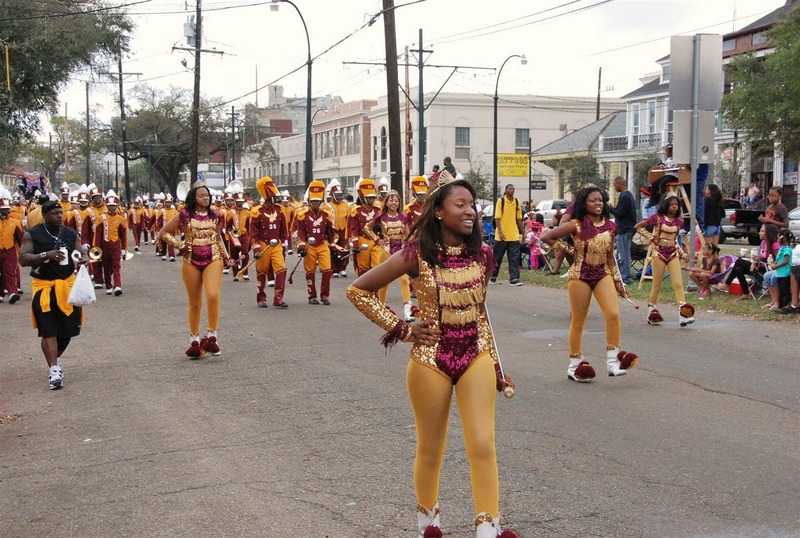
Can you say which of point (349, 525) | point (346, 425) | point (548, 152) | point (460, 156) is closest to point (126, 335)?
point (346, 425)

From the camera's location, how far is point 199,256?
10711 millimetres

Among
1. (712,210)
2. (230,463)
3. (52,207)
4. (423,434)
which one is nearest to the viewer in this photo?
(423,434)

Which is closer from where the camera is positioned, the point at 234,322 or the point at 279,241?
the point at 234,322

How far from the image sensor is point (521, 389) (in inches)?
343

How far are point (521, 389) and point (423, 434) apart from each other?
4.16 m

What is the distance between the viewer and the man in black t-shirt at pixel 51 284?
30.7ft

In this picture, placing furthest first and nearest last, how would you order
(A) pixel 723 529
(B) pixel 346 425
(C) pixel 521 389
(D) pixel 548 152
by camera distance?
(D) pixel 548 152 < (C) pixel 521 389 < (B) pixel 346 425 < (A) pixel 723 529

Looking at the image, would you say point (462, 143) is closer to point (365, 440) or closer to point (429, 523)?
point (365, 440)

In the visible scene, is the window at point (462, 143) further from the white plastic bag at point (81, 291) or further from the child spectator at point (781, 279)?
the white plastic bag at point (81, 291)

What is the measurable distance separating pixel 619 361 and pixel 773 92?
28420 mm

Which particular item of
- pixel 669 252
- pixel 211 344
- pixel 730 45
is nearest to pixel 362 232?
pixel 211 344

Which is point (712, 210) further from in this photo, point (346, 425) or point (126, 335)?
point (346, 425)

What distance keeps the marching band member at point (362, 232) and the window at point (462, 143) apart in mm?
52263

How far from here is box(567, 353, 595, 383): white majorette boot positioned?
8.91 metres
